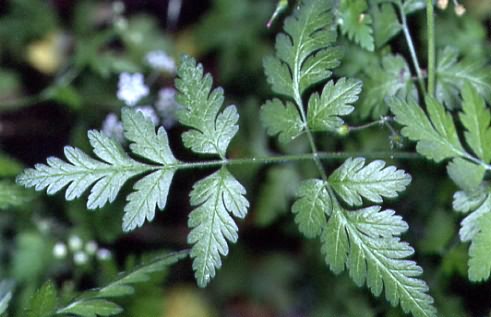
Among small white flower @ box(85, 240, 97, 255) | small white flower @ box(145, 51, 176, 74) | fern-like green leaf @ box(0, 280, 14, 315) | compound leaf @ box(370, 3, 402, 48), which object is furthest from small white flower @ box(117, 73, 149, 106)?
compound leaf @ box(370, 3, 402, 48)

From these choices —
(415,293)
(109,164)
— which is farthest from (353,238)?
(109,164)

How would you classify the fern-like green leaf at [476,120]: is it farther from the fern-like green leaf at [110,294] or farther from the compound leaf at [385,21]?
the fern-like green leaf at [110,294]

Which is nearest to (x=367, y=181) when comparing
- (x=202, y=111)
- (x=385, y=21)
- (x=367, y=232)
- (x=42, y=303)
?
(x=367, y=232)

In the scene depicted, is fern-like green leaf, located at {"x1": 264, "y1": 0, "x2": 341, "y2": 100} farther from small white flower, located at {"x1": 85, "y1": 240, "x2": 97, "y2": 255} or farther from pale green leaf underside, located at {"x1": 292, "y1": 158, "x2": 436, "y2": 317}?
small white flower, located at {"x1": 85, "y1": 240, "x2": 97, "y2": 255}

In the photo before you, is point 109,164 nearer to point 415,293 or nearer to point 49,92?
point 415,293

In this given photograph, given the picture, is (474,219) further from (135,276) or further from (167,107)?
(167,107)

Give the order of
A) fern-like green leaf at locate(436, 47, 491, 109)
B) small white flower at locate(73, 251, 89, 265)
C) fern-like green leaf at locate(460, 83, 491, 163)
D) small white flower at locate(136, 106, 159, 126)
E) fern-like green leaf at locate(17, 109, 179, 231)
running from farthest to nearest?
small white flower at locate(73, 251, 89, 265)
small white flower at locate(136, 106, 159, 126)
fern-like green leaf at locate(436, 47, 491, 109)
fern-like green leaf at locate(17, 109, 179, 231)
fern-like green leaf at locate(460, 83, 491, 163)

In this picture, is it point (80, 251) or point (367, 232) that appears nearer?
point (367, 232)
